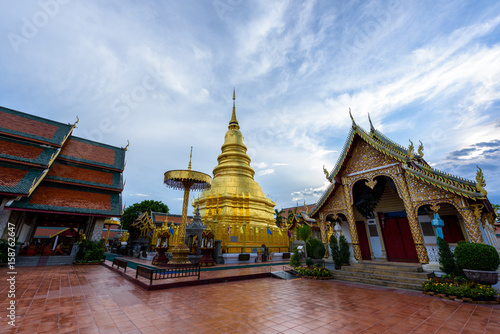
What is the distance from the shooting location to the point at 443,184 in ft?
23.9

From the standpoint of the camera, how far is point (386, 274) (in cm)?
808

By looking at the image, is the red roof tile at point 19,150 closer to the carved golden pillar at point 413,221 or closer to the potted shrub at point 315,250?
the potted shrub at point 315,250

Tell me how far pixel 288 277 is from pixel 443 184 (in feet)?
22.9

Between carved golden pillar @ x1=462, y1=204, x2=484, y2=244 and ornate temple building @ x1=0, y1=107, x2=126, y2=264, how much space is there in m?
17.8

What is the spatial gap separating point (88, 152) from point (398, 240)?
22.6 metres

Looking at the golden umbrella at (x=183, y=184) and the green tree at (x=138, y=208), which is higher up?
the green tree at (x=138, y=208)

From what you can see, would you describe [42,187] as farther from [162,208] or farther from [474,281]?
[162,208]

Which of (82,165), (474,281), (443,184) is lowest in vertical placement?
(474,281)

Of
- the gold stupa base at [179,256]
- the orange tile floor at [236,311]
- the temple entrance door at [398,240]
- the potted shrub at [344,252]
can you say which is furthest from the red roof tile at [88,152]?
the temple entrance door at [398,240]

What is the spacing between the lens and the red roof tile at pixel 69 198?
1357cm

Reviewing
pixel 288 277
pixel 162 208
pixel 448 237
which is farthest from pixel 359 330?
pixel 162 208

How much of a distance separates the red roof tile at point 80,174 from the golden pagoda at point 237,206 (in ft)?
25.0

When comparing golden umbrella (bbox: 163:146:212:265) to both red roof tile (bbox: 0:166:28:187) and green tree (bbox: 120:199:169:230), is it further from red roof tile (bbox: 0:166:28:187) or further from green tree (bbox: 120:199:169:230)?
green tree (bbox: 120:199:169:230)

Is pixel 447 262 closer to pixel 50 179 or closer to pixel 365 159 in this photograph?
pixel 365 159
